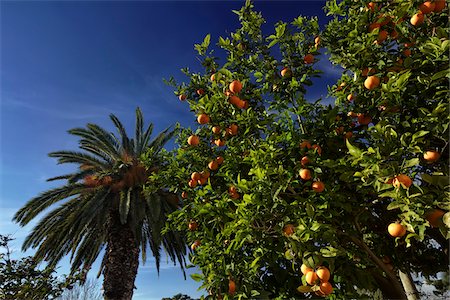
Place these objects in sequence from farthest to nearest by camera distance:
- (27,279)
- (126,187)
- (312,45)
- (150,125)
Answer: (150,125) → (126,187) → (27,279) → (312,45)

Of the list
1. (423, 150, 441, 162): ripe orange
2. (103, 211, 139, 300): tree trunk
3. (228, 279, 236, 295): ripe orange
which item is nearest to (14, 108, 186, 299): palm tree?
(103, 211, 139, 300): tree trunk

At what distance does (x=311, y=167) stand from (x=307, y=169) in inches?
4.5

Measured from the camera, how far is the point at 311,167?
11.8 feet

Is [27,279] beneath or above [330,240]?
above

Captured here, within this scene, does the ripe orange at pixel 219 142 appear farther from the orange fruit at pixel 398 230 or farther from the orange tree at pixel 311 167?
the orange fruit at pixel 398 230

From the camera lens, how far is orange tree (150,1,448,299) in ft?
10.3

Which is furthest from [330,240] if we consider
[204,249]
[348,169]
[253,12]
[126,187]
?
[126,187]

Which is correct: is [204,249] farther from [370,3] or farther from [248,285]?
[370,3]

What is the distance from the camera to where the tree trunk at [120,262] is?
1098cm

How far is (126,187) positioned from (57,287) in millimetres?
3674

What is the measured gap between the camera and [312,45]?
481 cm

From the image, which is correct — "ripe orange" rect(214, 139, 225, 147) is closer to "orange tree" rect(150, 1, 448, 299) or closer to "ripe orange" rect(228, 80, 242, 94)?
"orange tree" rect(150, 1, 448, 299)

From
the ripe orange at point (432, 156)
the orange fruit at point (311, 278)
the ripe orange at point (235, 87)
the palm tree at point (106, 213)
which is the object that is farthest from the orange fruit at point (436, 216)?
the palm tree at point (106, 213)

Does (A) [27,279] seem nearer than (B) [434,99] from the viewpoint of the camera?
No
